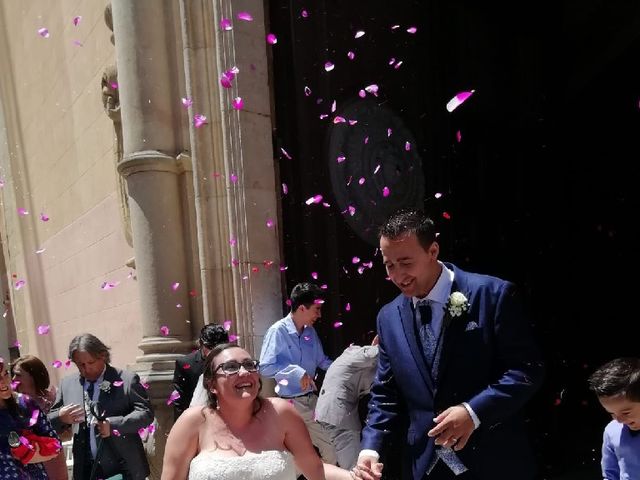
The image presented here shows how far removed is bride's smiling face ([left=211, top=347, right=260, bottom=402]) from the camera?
288 centimetres

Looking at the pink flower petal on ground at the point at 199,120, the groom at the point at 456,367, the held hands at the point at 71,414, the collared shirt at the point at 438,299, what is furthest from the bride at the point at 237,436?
the pink flower petal on ground at the point at 199,120

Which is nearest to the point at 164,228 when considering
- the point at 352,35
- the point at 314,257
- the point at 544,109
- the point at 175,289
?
the point at 175,289

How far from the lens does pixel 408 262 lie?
8.46 ft

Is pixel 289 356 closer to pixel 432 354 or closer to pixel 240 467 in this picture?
pixel 240 467

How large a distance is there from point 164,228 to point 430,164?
3265 millimetres

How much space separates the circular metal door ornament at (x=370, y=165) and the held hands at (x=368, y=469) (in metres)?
4.28

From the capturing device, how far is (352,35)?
279 inches

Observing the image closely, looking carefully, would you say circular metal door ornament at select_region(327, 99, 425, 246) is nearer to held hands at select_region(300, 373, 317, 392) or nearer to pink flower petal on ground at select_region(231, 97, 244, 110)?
pink flower petal on ground at select_region(231, 97, 244, 110)

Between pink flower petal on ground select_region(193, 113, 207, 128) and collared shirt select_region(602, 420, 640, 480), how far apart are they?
168 inches

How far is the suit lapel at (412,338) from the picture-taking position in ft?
8.55

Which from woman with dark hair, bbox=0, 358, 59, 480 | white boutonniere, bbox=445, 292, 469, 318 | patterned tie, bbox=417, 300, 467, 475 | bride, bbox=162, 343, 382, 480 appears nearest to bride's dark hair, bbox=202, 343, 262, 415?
bride, bbox=162, 343, 382, 480

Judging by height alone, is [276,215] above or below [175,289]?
above

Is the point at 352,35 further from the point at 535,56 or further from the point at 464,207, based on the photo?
the point at 535,56

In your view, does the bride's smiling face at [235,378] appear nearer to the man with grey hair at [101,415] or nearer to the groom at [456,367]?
the groom at [456,367]
